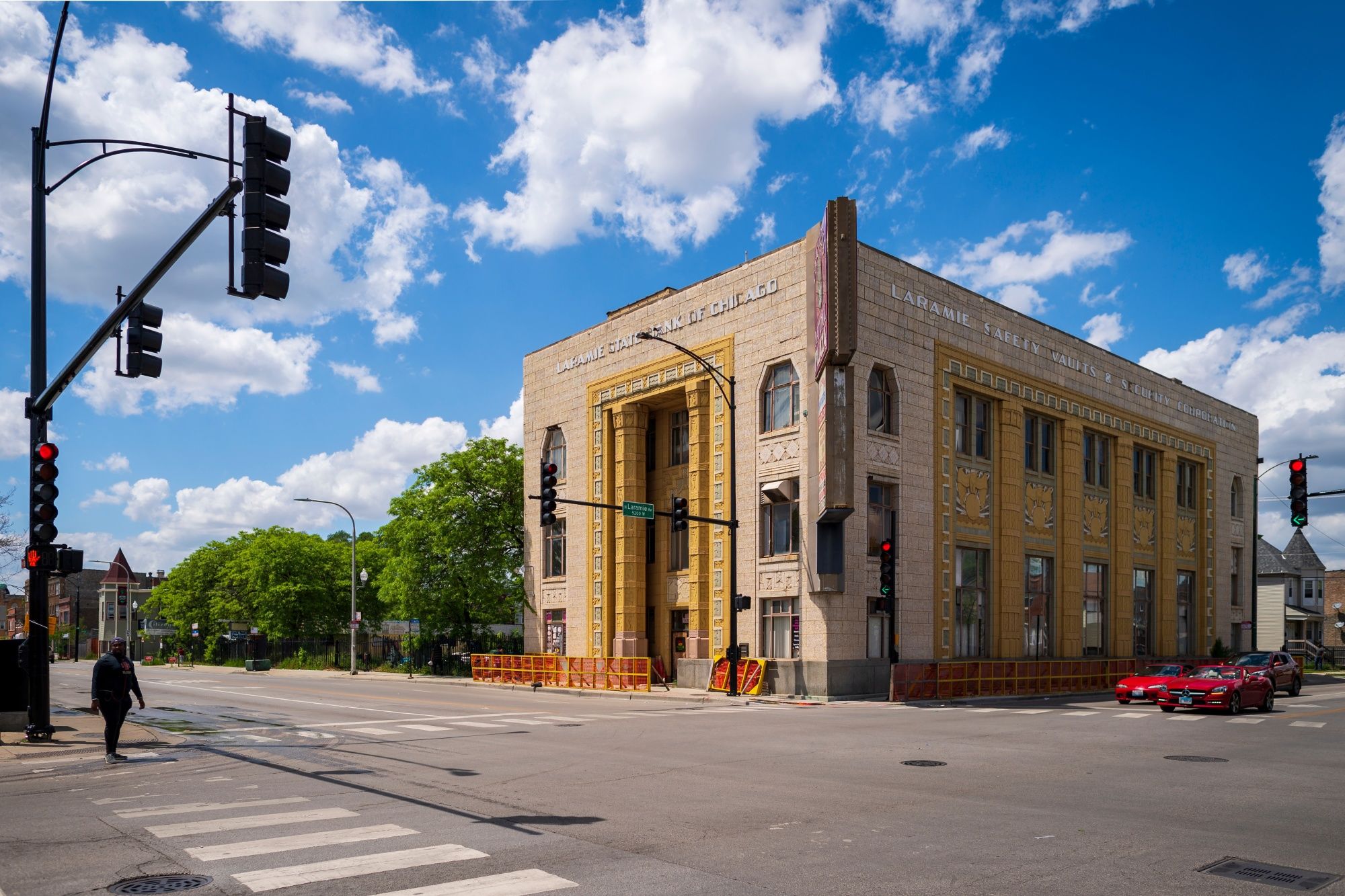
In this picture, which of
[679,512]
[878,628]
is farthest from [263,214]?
[878,628]

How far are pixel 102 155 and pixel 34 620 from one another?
7.92 meters

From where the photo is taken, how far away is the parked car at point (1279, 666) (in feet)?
112

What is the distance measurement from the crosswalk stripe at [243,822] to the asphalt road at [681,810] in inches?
1.7

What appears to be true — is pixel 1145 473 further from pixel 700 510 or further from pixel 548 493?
pixel 548 493

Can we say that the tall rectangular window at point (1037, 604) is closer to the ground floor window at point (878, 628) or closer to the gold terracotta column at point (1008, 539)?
the gold terracotta column at point (1008, 539)

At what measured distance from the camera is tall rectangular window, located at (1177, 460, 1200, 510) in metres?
57.3

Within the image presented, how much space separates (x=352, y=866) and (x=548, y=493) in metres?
20.7

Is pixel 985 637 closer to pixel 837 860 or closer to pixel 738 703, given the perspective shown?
pixel 738 703

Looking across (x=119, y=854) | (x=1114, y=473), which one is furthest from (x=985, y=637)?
(x=119, y=854)

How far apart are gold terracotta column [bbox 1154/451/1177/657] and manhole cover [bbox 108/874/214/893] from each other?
2092 inches

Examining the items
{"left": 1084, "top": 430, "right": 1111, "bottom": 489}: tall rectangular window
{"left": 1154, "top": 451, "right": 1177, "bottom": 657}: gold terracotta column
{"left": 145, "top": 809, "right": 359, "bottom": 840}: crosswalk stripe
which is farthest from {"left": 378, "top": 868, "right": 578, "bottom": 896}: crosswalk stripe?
{"left": 1154, "top": 451, "right": 1177, "bottom": 657}: gold terracotta column

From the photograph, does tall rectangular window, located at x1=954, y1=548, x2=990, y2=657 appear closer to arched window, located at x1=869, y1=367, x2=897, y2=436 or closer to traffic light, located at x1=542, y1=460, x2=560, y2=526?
Result: arched window, located at x1=869, y1=367, x2=897, y2=436

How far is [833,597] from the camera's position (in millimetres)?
34188

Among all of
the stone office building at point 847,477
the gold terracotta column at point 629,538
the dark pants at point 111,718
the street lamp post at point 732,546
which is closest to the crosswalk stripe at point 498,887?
the dark pants at point 111,718
